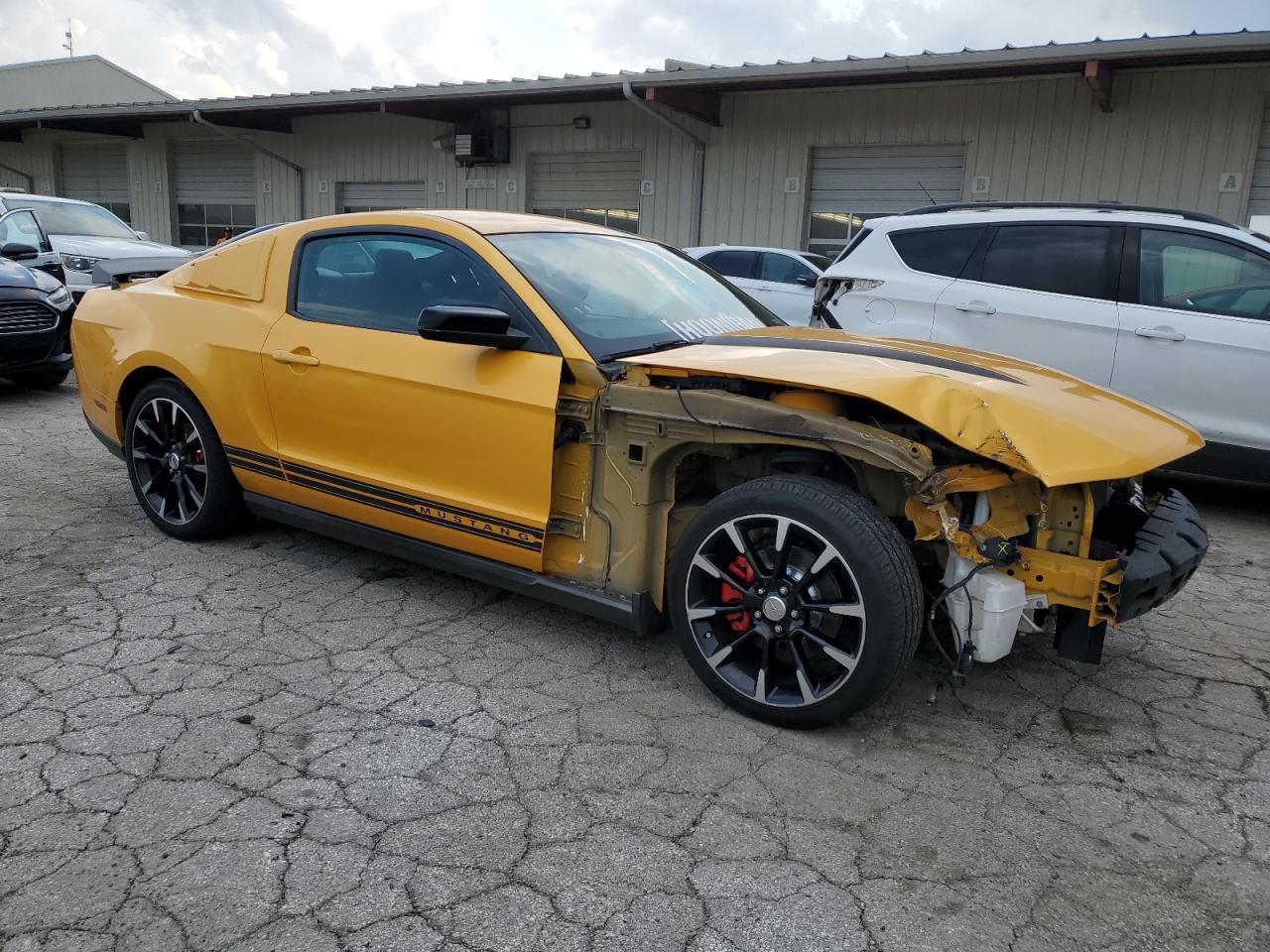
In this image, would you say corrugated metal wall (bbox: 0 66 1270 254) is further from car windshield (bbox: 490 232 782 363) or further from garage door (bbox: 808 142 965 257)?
car windshield (bbox: 490 232 782 363)

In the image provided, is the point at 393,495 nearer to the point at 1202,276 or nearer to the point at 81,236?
the point at 1202,276

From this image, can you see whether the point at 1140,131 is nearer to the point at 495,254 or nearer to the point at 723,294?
the point at 723,294

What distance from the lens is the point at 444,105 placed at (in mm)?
15250

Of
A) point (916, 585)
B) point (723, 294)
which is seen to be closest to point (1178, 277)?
point (723, 294)

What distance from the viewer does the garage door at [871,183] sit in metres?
12.3

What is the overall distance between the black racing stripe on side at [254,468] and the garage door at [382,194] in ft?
44.3

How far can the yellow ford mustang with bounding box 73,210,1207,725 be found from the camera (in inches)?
110

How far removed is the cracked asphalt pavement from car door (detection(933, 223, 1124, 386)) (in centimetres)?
220

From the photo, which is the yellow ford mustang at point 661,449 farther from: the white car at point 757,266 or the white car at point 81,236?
the white car at point 81,236

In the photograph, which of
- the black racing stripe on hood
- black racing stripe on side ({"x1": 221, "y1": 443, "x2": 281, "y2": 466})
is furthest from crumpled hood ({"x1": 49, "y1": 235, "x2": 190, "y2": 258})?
the black racing stripe on hood

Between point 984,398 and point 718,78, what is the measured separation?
10.6m

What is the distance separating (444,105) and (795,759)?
1442cm

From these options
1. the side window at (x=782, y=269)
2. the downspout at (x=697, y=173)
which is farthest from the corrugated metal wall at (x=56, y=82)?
the side window at (x=782, y=269)

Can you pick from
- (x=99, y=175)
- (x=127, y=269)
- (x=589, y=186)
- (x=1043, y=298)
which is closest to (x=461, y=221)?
(x=1043, y=298)
